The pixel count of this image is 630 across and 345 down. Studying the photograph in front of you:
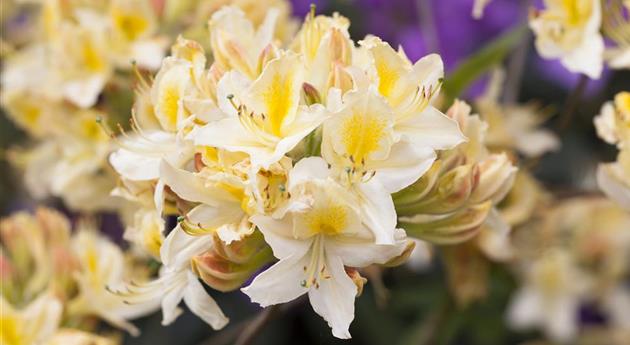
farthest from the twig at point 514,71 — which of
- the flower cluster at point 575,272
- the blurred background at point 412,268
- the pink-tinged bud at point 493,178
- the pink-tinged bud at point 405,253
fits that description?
the pink-tinged bud at point 405,253

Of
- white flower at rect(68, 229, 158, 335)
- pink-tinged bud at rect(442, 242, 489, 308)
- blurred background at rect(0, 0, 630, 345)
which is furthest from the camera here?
blurred background at rect(0, 0, 630, 345)

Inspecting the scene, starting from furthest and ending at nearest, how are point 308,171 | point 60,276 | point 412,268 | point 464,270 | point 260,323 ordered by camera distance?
point 412,268 < point 464,270 < point 60,276 < point 260,323 < point 308,171

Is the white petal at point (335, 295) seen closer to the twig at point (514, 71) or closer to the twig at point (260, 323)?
the twig at point (260, 323)

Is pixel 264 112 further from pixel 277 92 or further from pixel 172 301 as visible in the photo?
pixel 172 301

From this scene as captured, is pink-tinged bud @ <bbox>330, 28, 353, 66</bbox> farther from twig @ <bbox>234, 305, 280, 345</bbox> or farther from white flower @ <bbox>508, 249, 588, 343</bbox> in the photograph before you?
white flower @ <bbox>508, 249, 588, 343</bbox>

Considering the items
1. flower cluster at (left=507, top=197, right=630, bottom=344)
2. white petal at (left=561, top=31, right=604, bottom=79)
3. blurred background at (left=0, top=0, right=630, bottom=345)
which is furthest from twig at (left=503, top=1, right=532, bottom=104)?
white petal at (left=561, top=31, right=604, bottom=79)

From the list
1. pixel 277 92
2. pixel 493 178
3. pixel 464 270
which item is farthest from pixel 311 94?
pixel 464 270
